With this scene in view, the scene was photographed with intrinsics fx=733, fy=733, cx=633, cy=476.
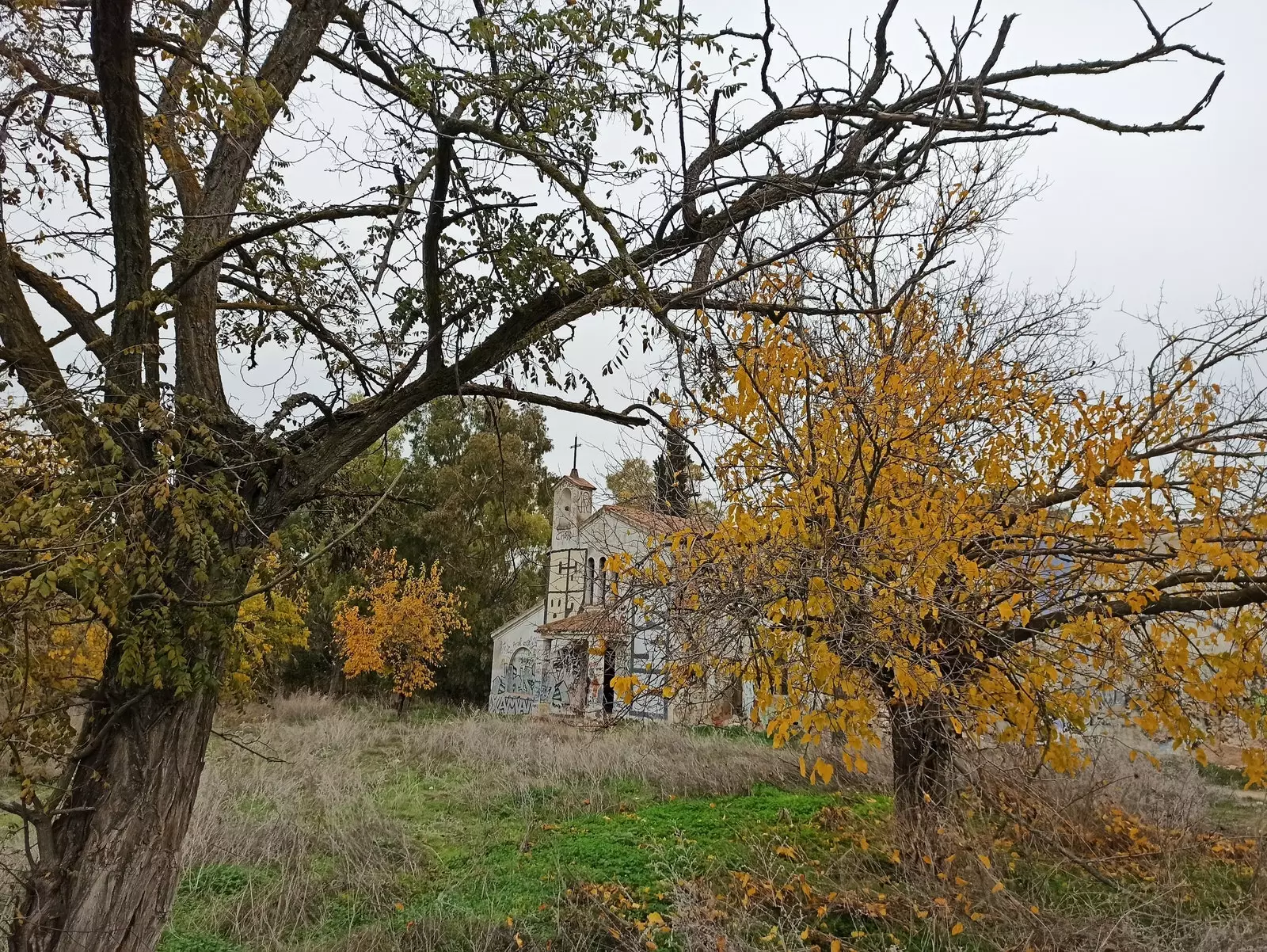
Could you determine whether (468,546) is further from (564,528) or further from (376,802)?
(376,802)

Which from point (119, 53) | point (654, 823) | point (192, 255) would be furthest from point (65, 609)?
point (654, 823)

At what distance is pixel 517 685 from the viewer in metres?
22.9

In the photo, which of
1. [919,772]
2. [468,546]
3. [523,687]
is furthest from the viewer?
[468,546]

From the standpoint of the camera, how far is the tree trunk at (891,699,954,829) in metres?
5.39

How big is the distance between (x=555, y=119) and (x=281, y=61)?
5.29 ft

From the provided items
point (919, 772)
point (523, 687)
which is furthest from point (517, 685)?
point (919, 772)

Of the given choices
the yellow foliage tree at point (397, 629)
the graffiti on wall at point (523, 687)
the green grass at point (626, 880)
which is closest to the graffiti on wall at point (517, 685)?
the graffiti on wall at point (523, 687)

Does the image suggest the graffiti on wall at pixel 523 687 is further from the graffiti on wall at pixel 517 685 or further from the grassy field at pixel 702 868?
the grassy field at pixel 702 868

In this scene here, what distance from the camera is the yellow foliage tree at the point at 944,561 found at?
142 inches

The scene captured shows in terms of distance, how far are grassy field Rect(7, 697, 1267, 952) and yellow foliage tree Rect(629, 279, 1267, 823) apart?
0.95 meters

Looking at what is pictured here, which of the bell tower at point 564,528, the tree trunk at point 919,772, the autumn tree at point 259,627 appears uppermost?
the bell tower at point 564,528

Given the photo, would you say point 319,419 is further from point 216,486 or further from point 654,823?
point 654,823

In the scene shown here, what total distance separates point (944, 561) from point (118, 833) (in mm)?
4066

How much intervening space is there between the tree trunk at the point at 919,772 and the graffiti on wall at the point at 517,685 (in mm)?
17247
